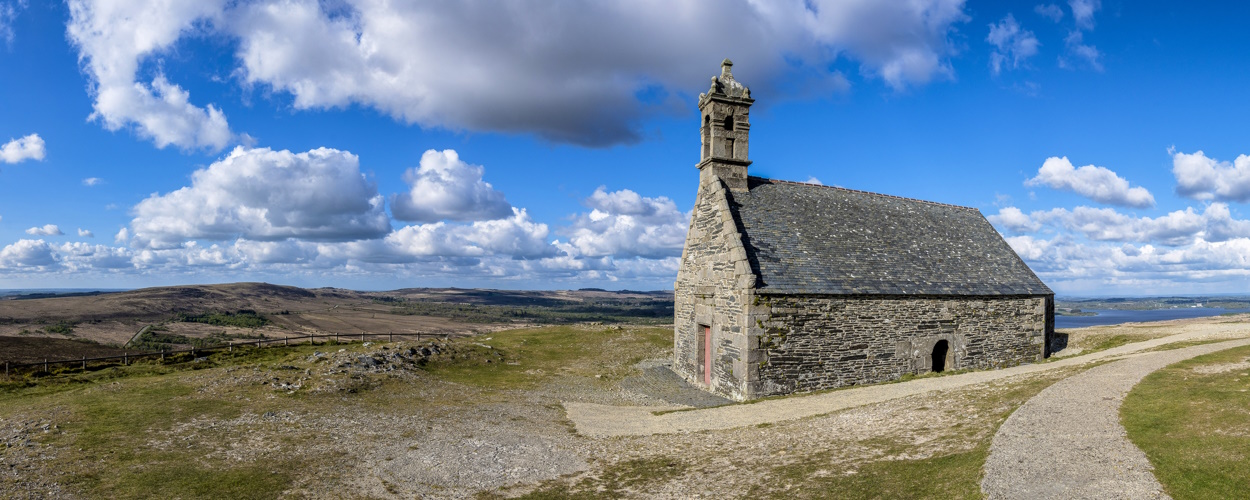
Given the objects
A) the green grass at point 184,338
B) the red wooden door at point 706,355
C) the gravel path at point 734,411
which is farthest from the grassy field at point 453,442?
the green grass at point 184,338

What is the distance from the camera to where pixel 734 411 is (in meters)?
17.5

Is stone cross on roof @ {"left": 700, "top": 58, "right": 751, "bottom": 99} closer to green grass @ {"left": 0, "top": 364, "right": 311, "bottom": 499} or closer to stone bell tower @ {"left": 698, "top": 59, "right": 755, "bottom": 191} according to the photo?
stone bell tower @ {"left": 698, "top": 59, "right": 755, "bottom": 191}

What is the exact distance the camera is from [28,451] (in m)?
12.1

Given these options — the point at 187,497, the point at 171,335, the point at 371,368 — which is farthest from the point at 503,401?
the point at 171,335

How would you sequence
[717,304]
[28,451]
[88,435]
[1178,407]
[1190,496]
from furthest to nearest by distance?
[717,304] → [88,435] → [28,451] → [1178,407] → [1190,496]

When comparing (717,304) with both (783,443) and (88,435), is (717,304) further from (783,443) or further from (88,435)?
(88,435)

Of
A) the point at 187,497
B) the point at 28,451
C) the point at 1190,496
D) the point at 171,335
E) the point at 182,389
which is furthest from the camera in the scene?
the point at 171,335

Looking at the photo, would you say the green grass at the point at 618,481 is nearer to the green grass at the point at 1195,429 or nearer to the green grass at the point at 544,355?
the green grass at the point at 1195,429

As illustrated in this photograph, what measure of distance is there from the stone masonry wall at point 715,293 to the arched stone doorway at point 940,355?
9.07 metres

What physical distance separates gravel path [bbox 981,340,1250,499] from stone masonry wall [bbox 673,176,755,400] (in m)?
8.97

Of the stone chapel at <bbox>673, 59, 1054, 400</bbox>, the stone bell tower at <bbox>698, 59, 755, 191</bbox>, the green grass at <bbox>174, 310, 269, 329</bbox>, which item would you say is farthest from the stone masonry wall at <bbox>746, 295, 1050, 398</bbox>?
the green grass at <bbox>174, 310, 269, 329</bbox>

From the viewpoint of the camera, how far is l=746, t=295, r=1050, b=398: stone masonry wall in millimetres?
19750

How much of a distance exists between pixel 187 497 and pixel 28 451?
5.34 meters

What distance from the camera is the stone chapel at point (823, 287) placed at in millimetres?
20016
